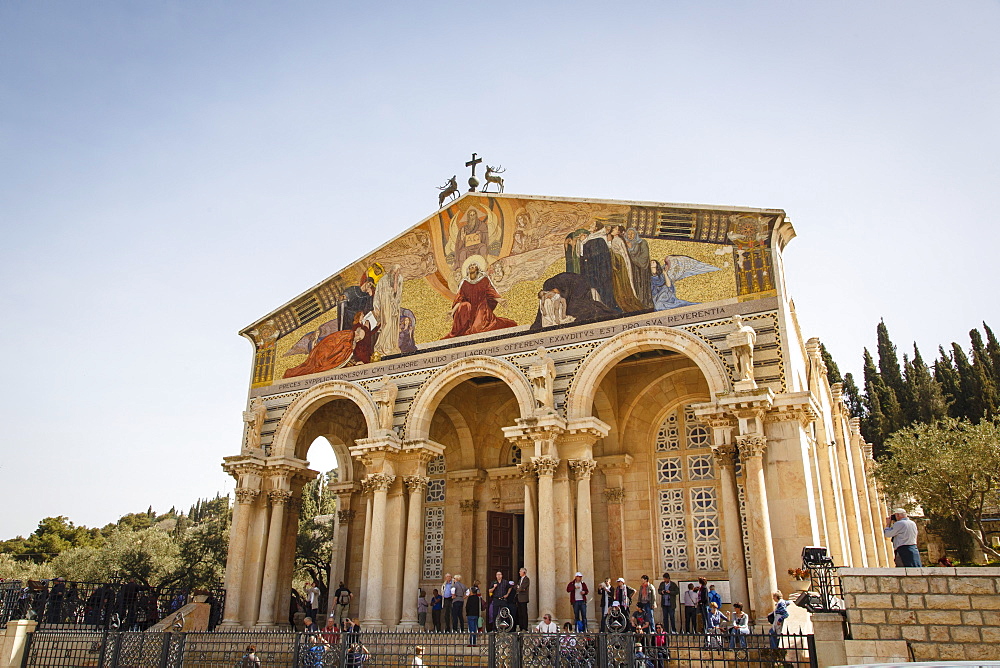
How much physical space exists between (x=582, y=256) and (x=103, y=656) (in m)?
12.4

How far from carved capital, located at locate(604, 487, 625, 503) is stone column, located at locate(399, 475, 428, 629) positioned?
4669 mm

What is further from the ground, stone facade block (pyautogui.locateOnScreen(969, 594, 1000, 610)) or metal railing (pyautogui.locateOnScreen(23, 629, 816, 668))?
stone facade block (pyautogui.locateOnScreen(969, 594, 1000, 610))

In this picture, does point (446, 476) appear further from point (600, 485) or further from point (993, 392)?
point (993, 392)

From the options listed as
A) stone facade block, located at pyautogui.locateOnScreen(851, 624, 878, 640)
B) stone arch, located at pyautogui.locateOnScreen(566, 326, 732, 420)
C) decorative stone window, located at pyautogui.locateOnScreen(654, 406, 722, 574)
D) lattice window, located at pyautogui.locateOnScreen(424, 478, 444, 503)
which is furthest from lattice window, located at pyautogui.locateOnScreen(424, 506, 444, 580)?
stone facade block, located at pyautogui.locateOnScreen(851, 624, 878, 640)

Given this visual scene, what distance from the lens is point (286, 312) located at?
21.9m

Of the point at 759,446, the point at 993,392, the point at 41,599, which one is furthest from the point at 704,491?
the point at 993,392

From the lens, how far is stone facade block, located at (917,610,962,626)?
30.4 feet

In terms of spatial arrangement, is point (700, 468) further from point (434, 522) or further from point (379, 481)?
point (379, 481)

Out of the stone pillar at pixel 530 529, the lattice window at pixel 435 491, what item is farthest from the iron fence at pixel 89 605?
the stone pillar at pixel 530 529

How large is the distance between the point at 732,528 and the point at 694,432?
4723mm

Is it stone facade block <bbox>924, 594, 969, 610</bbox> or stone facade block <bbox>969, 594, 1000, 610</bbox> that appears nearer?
stone facade block <bbox>969, 594, 1000, 610</bbox>

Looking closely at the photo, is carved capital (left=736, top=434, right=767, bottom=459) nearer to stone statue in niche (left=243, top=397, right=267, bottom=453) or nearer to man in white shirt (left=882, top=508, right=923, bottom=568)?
man in white shirt (left=882, top=508, right=923, bottom=568)

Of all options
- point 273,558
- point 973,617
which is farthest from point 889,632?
point 273,558

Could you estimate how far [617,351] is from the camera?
1675 centimetres
